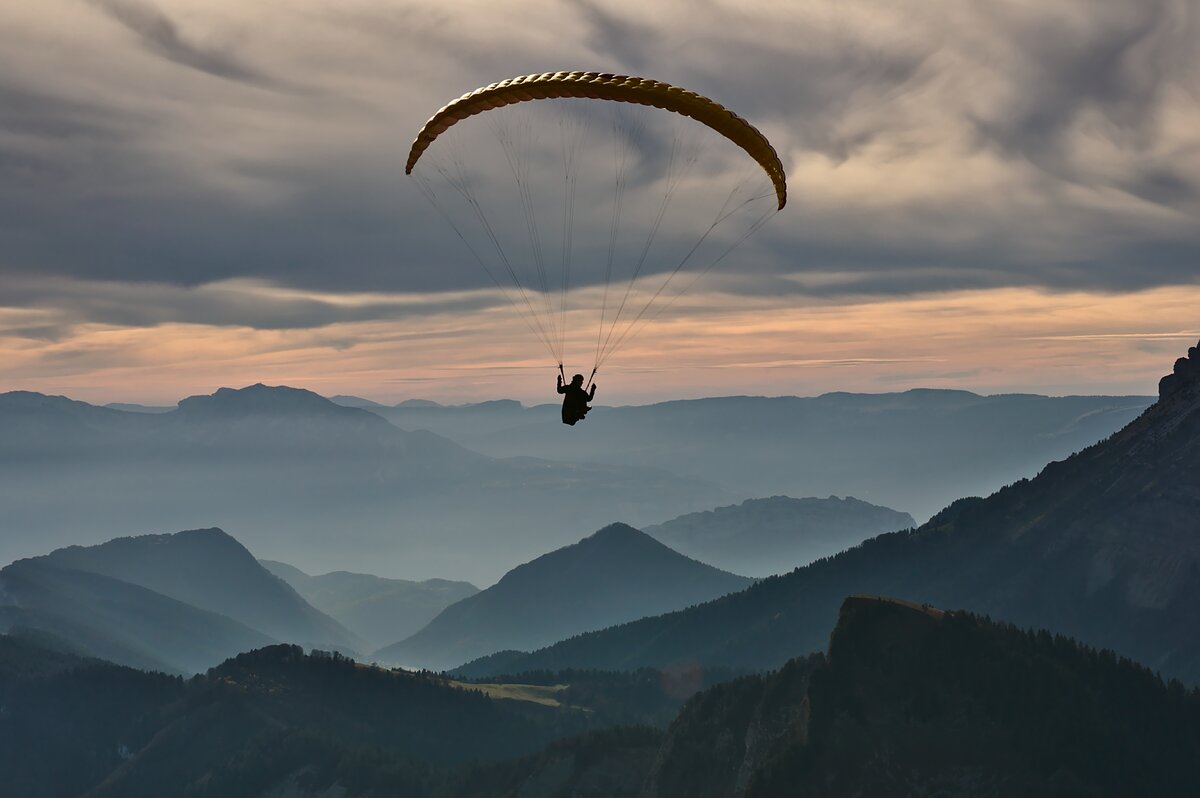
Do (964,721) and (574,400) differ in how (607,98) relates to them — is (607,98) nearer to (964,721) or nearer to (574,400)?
(574,400)

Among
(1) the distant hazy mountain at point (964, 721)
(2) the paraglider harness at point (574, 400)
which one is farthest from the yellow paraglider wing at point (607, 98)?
(1) the distant hazy mountain at point (964, 721)

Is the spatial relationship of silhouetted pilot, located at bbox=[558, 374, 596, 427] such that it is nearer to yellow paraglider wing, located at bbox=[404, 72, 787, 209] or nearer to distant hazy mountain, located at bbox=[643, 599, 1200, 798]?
yellow paraglider wing, located at bbox=[404, 72, 787, 209]

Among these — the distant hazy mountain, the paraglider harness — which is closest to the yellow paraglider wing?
the paraglider harness

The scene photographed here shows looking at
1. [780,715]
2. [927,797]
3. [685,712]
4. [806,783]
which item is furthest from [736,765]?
[927,797]

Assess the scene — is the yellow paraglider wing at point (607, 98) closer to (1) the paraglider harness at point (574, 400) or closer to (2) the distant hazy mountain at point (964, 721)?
(1) the paraglider harness at point (574, 400)

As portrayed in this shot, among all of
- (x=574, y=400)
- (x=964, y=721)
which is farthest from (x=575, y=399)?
(x=964, y=721)
